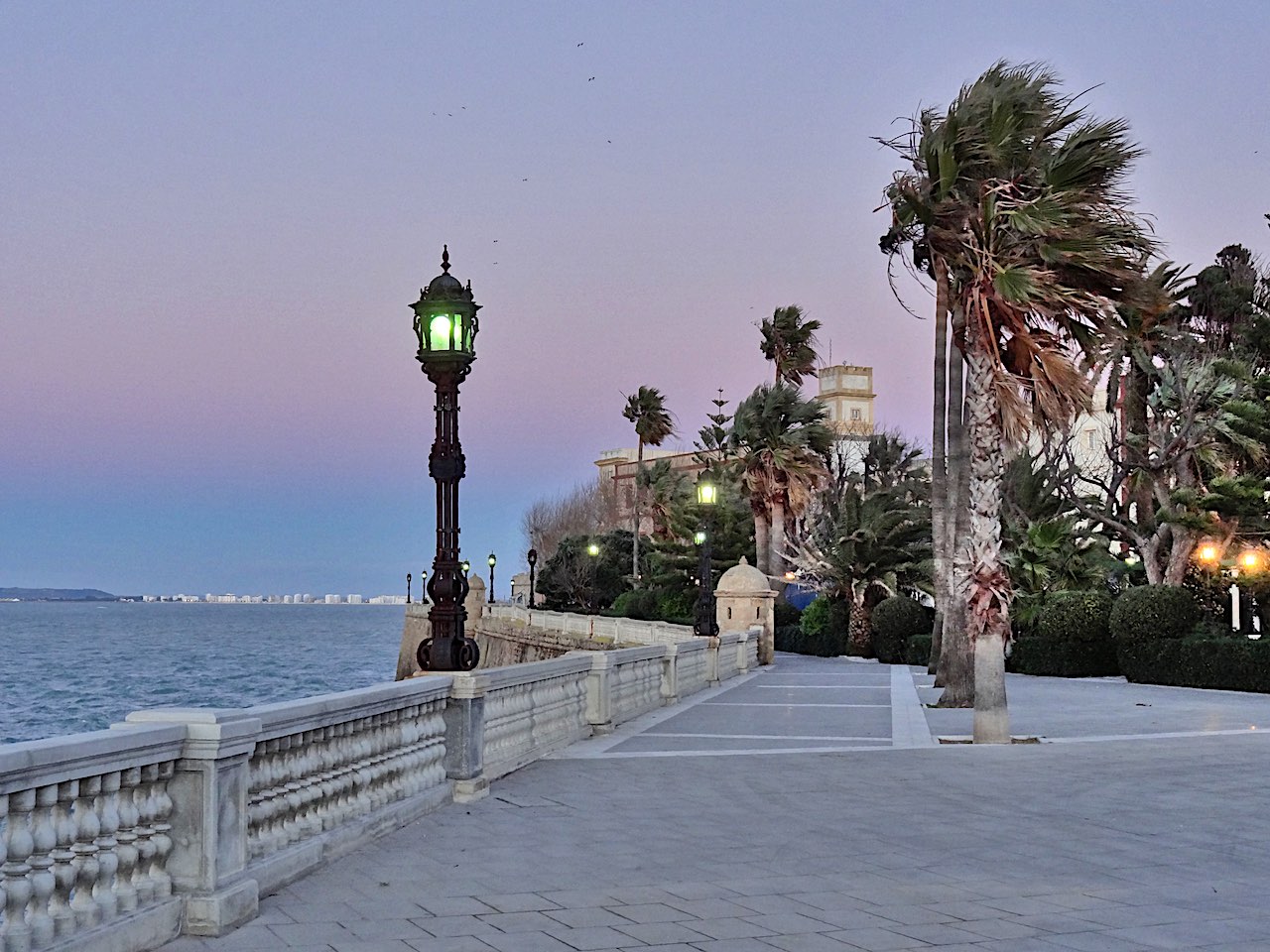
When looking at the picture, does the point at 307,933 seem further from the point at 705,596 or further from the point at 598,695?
the point at 705,596

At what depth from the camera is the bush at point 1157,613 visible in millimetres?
27953

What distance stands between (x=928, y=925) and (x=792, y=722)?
40.6 ft

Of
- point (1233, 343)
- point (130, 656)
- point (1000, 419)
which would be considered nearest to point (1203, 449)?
point (1233, 343)

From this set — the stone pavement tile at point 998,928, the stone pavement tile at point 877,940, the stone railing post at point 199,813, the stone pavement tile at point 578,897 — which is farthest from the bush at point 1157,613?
the stone railing post at point 199,813

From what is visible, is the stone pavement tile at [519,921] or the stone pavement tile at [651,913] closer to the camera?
the stone pavement tile at [519,921]

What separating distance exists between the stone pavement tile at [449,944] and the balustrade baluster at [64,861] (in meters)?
1.59

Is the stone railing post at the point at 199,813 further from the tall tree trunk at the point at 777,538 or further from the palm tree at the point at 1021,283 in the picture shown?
the tall tree trunk at the point at 777,538

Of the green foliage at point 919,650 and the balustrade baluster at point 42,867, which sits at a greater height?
the balustrade baluster at point 42,867

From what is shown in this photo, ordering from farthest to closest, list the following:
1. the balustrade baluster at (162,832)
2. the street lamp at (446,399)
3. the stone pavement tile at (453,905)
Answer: the street lamp at (446,399), the stone pavement tile at (453,905), the balustrade baluster at (162,832)

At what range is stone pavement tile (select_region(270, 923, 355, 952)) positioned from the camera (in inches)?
255

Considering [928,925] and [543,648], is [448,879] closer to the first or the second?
[928,925]

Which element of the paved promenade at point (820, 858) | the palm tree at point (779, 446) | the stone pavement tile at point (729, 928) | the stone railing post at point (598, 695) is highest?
the palm tree at point (779, 446)

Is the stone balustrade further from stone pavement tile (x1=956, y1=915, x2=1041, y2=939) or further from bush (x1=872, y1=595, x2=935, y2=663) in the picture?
bush (x1=872, y1=595, x2=935, y2=663)

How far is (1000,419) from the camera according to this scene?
17.0 metres
